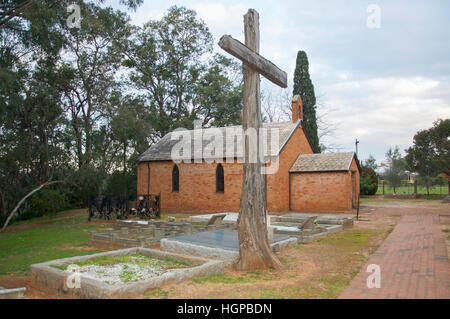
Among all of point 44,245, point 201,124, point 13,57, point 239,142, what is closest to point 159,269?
point 44,245

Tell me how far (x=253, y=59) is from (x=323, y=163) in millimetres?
16264

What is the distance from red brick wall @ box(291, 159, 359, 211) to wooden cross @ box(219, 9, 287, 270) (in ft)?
48.5

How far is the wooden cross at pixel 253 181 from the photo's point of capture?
24.4ft

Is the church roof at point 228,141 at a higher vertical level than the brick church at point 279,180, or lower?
higher

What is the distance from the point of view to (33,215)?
25.5 metres

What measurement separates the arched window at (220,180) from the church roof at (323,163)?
4646 millimetres

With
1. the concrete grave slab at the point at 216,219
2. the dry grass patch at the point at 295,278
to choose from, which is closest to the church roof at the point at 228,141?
the concrete grave slab at the point at 216,219

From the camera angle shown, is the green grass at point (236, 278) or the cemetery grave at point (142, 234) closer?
the green grass at point (236, 278)

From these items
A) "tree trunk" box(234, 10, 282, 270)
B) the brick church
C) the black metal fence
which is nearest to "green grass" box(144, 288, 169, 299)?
"tree trunk" box(234, 10, 282, 270)

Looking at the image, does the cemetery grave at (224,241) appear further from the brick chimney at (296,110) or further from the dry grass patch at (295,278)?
the brick chimney at (296,110)

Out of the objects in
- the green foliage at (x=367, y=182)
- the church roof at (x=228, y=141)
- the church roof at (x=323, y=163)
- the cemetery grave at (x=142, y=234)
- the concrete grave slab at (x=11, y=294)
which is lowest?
the cemetery grave at (x=142, y=234)

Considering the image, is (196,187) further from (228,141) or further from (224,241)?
(224,241)
